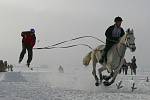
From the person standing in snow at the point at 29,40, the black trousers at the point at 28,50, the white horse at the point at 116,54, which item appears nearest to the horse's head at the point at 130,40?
the white horse at the point at 116,54

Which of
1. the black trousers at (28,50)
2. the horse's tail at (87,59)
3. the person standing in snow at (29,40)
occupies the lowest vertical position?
the horse's tail at (87,59)

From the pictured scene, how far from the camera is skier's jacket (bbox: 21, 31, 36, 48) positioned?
1725 centimetres

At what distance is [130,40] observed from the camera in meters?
Answer: 14.9

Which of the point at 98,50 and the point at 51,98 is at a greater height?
the point at 98,50

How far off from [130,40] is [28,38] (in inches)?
163

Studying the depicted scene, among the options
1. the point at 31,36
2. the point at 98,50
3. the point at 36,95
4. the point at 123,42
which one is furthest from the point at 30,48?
the point at 36,95

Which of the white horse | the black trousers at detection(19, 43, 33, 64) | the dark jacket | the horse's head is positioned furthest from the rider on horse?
the black trousers at detection(19, 43, 33, 64)

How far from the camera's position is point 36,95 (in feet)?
40.9

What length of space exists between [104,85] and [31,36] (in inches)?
126

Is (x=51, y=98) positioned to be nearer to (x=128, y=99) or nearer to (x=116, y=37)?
(x=128, y=99)

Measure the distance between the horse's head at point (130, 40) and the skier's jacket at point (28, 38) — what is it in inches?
148

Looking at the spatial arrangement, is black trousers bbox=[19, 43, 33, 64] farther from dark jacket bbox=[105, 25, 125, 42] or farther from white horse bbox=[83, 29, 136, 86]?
dark jacket bbox=[105, 25, 125, 42]

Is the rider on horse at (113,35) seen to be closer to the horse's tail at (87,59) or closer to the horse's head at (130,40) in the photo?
the horse's head at (130,40)

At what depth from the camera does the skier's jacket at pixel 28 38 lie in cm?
1725
